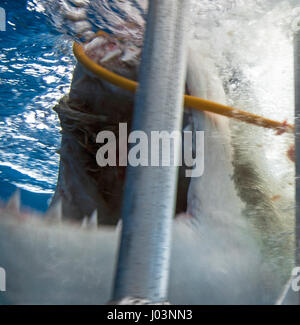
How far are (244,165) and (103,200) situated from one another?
0.98 m

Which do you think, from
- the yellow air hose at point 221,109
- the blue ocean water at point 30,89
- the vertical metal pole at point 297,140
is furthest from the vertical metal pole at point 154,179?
the blue ocean water at point 30,89

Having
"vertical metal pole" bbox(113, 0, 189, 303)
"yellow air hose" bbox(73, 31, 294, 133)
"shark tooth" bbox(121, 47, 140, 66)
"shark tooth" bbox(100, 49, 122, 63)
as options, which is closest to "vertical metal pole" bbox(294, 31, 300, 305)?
"yellow air hose" bbox(73, 31, 294, 133)

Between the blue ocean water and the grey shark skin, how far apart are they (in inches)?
15.1

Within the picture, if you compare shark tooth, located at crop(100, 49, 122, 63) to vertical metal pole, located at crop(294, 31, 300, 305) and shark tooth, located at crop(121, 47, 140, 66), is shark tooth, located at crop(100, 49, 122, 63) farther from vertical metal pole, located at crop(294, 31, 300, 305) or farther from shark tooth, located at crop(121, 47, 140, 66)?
vertical metal pole, located at crop(294, 31, 300, 305)

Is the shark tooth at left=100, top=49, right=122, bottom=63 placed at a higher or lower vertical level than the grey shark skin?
higher

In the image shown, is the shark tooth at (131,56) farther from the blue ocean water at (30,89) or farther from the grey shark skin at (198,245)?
the blue ocean water at (30,89)

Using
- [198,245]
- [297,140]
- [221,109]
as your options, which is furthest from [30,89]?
[297,140]

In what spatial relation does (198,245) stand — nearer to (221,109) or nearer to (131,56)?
(221,109)

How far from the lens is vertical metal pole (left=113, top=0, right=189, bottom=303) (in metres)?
1.12
